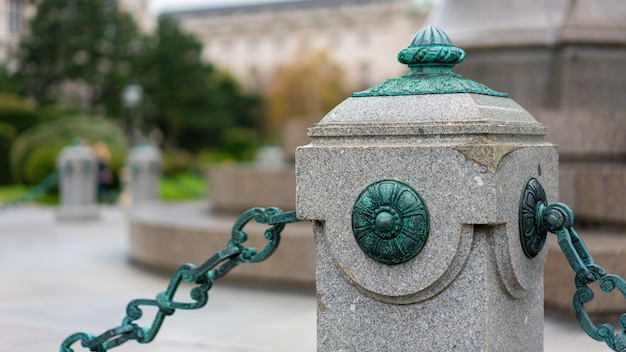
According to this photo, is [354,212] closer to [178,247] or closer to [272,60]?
[178,247]

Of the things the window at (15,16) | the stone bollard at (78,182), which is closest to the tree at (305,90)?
the window at (15,16)

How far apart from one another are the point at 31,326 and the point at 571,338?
381 centimetres

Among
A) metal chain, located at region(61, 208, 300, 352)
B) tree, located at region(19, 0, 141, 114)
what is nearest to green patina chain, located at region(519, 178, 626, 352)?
metal chain, located at region(61, 208, 300, 352)

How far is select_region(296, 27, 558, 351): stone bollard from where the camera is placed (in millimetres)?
2826

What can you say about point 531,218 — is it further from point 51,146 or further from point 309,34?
point 309,34

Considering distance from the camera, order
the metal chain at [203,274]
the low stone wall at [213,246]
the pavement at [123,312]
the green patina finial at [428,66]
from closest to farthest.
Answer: the green patina finial at [428,66] → the metal chain at [203,274] → the pavement at [123,312] → the low stone wall at [213,246]

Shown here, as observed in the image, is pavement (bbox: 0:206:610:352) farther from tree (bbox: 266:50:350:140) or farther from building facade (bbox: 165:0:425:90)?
building facade (bbox: 165:0:425:90)

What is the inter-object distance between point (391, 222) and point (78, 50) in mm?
43149

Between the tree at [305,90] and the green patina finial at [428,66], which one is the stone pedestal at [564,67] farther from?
the tree at [305,90]

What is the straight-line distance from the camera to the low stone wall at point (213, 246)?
6.75 m

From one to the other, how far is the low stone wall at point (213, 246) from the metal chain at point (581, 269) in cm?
370

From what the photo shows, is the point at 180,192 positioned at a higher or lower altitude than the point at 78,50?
lower

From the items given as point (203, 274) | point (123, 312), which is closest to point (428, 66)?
point (203, 274)

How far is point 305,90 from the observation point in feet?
199
